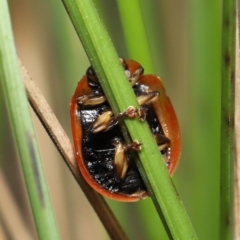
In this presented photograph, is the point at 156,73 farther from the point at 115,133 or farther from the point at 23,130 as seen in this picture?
the point at 23,130

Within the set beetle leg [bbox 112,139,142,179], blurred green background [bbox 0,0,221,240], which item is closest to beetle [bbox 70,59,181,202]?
beetle leg [bbox 112,139,142,179]

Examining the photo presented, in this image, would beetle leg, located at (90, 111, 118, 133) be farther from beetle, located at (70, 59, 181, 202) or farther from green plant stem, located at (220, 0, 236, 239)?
green plant stem, located at (220, 0, 236, 239)

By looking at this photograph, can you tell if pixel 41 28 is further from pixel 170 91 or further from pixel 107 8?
pixel 170 91

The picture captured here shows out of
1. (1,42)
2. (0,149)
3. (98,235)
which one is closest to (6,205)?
(0,149)

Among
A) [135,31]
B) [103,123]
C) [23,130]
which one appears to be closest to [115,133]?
[103,123]

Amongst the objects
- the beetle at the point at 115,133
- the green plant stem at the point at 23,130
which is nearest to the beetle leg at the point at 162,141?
the beetle at the point at 115,133

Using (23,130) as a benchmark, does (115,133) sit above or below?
below

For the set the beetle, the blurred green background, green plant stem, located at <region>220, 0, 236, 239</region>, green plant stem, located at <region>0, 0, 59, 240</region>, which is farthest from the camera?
the blurred green background
